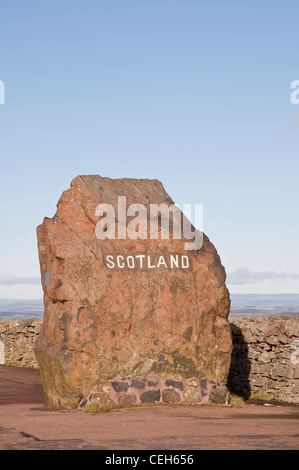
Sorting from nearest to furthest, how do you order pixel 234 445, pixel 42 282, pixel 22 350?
1. pixel 234 445
2. pixel 42 282
3. pixel 22 350

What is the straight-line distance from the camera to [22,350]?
2280 cm

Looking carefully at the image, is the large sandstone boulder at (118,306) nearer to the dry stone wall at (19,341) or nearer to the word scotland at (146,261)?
the word scotland at (146,261)

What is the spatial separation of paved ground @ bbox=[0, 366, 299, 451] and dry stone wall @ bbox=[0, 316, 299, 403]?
8.14 ft

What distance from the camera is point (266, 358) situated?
16.0 meters

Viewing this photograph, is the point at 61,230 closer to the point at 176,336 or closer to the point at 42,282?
the point at 42,282

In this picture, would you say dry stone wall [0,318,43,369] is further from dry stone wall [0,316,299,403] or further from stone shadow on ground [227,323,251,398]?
dry stone wall [0,316,299,403]

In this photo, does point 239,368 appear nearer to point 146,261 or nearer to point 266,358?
point 266,358

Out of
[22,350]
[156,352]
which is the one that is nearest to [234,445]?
[156,352]

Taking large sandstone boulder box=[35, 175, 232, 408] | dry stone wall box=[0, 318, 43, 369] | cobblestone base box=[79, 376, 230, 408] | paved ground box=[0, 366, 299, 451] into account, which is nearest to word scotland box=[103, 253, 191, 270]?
large sandstone boulder box=[35, 175, 232, 408]

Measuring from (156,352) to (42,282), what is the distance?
2525 mm

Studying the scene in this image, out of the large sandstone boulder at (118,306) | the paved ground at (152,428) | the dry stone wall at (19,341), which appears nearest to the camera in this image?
the paved ground at (152,428)

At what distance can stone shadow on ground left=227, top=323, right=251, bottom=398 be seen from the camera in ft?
54.5

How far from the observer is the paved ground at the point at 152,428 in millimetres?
8281

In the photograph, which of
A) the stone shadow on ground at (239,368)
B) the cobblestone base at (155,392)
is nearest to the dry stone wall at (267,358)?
the stone shadow on ground at (239,368)
